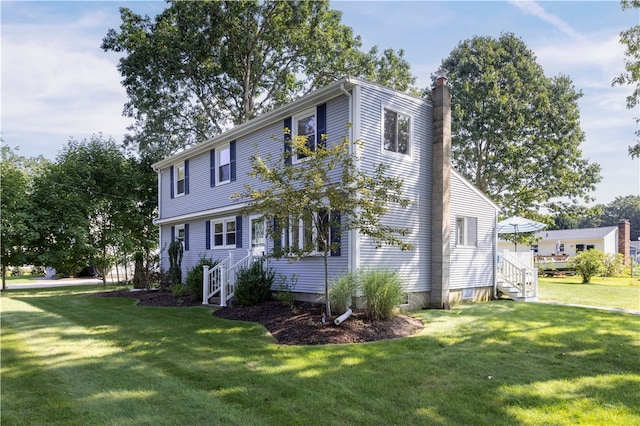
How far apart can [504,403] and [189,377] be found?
12.7 feet

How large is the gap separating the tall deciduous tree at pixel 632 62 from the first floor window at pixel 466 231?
5327mm

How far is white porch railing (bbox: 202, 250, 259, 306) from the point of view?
12.1m

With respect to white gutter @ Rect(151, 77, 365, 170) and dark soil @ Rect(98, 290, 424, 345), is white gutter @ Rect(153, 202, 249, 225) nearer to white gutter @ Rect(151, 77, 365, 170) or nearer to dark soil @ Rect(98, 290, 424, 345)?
white gutter @ Rect(151, 77, 365, 170)

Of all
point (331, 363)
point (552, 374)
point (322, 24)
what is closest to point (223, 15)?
point (322, 24)

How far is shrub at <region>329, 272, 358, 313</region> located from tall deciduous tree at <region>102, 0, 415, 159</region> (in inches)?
653

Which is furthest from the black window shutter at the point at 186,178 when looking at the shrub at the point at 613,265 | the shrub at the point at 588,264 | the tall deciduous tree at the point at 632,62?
the shrub at the point at 613,265

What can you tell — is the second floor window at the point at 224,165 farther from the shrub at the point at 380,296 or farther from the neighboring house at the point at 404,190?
the shrub at the point at 380,296

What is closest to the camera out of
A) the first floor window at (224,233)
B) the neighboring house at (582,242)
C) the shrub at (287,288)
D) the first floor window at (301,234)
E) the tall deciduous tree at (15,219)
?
the first floor window at (301,234)

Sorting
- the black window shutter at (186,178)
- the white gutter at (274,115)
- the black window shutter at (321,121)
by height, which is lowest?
the black window shutter at (186,178)

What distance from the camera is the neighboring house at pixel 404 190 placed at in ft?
34.9

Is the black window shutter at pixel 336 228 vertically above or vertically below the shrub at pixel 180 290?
above

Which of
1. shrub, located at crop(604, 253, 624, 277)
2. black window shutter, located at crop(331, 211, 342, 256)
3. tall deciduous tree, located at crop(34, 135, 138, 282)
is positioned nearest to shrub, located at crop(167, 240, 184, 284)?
tall deciduous tree, located at crop(34, 135, 138, 282)

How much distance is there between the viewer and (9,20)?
770cm

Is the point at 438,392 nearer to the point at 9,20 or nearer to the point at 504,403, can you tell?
the point at 504,403
